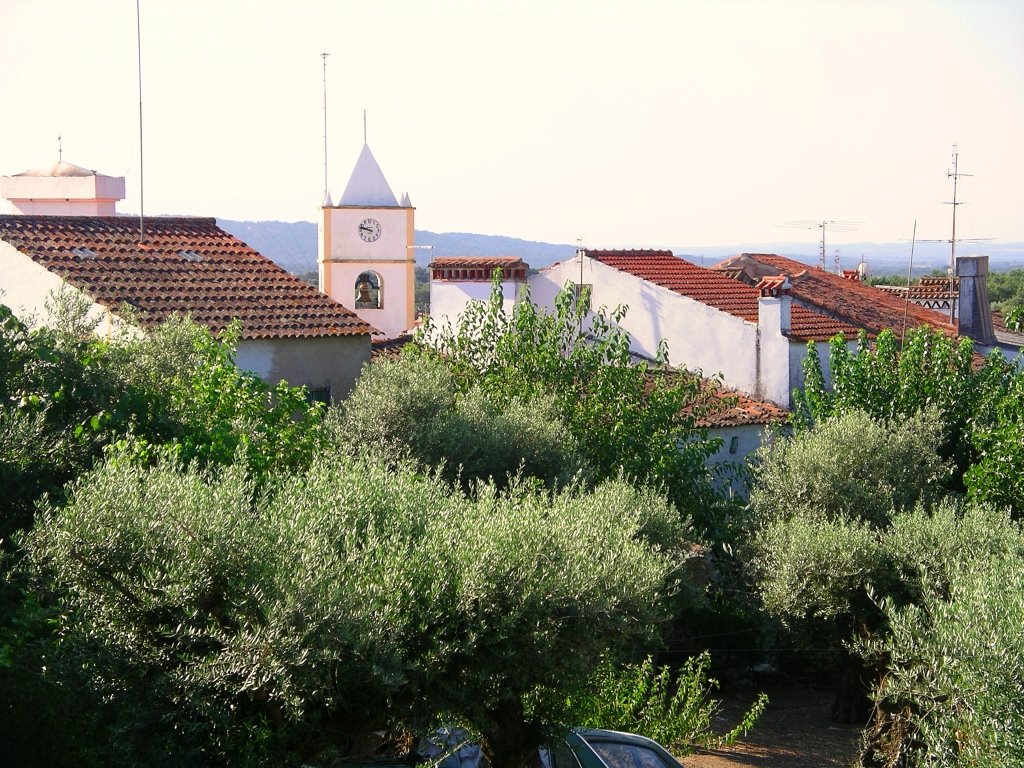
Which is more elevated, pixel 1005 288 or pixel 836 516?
pixel 1005 288

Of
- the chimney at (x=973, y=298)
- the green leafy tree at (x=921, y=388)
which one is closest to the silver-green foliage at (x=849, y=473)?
the green leafy tree at (x=921, y=388)

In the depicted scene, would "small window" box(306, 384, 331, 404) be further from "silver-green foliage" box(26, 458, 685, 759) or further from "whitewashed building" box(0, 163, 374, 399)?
"silver-green foliage" box(26, 458, 685, 759)

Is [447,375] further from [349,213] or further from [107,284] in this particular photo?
[349,213]

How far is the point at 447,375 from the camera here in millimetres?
16844

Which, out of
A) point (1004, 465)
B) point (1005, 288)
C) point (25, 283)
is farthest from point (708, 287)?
point (1005, 288)

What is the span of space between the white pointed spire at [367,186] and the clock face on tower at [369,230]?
1170mm

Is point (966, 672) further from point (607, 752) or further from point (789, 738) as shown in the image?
point (789, 738)

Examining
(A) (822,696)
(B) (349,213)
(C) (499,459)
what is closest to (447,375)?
(C) (499,459)

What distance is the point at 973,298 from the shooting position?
2644 cm

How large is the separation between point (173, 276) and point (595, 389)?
289 inches

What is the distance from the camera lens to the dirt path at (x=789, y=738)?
46.5 ft

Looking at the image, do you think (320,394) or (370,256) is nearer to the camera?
(320,394)

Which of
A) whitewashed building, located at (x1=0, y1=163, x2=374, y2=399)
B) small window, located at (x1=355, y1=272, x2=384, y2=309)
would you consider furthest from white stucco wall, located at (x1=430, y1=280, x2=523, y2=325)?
small window, located at (x1=355, y1=272, x2=384, y2=309)

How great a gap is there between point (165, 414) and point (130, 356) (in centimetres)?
134
